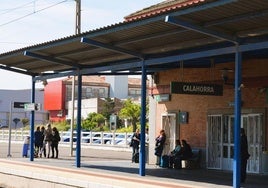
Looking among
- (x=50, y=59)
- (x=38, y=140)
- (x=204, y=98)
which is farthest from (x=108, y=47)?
(x=38, y=140)

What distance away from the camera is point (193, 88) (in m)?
16.0

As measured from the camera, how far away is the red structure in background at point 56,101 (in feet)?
264

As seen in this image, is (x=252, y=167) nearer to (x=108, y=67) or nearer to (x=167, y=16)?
(x=108, y=67)

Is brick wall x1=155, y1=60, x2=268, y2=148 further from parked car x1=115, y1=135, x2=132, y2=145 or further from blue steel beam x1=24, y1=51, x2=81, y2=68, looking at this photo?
parked car x1=115, y1=135, x2=132, y2=145

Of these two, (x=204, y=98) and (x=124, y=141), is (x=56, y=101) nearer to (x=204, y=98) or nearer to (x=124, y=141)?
(x=124, y=141)

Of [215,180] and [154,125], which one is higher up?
[154,125]

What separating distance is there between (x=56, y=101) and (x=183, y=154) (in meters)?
63.1

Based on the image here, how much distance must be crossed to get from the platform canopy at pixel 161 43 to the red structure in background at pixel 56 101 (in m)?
58.4

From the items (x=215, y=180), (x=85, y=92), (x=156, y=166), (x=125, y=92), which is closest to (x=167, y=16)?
(x=215, y=180)

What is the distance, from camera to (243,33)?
13.3m

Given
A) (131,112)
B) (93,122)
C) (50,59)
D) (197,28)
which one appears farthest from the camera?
(93,122)

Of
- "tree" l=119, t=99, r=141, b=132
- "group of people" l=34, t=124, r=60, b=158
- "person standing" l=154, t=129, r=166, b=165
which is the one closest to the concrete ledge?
"person standing" l=154, t=129, r=166, b=165

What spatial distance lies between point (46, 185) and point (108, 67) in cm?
410

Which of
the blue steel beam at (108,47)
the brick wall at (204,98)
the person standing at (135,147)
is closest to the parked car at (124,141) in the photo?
the person standing at (135,147)
